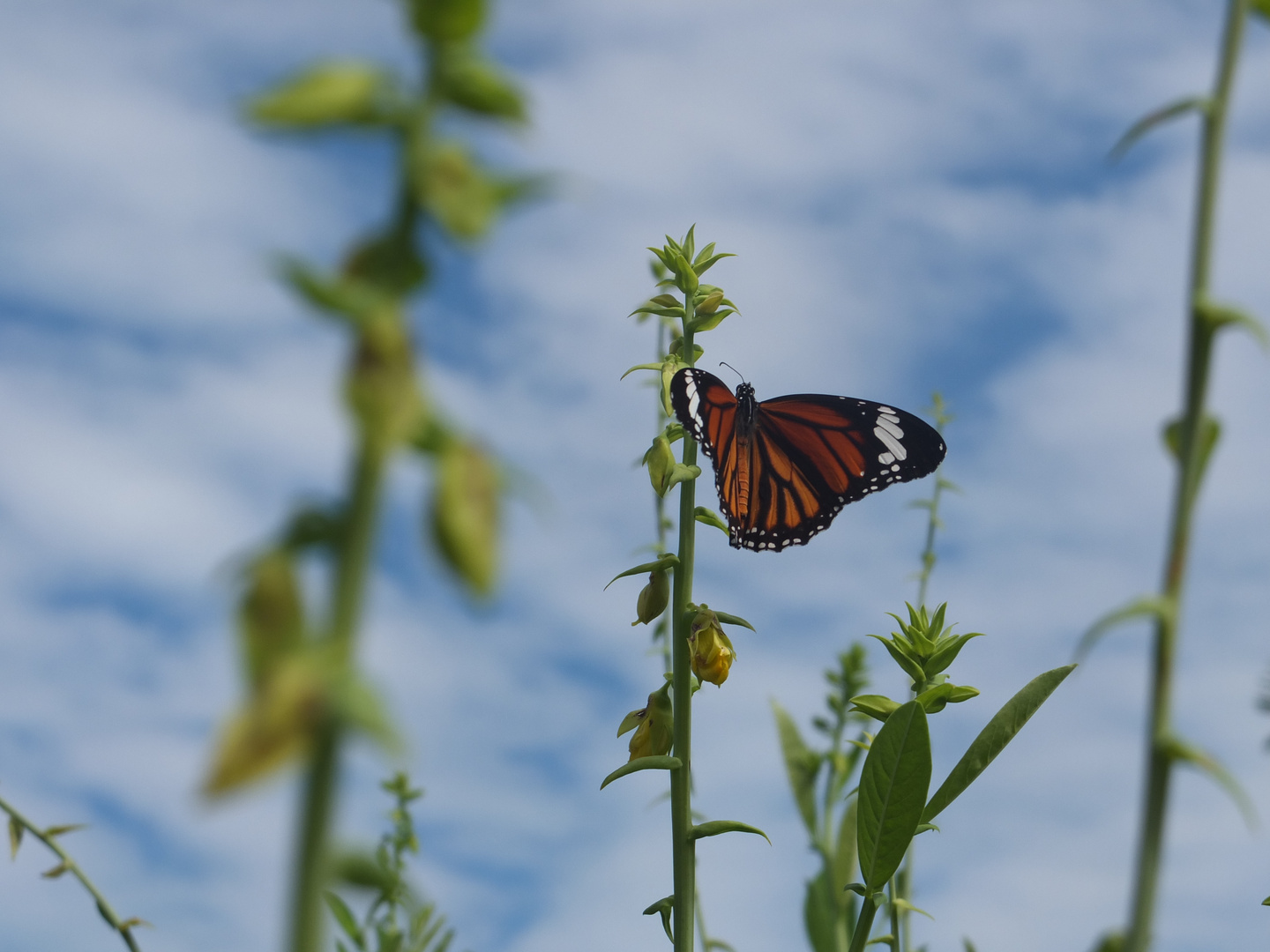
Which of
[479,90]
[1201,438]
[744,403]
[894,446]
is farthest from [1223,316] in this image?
[894,446]

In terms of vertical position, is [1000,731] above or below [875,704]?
below

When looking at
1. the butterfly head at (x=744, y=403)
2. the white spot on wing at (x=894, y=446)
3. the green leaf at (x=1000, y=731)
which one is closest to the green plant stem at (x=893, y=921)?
the green leaf at (x=1000, y=731)

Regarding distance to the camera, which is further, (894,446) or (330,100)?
(894,446)

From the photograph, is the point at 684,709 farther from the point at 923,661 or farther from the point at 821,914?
the point at 821,914

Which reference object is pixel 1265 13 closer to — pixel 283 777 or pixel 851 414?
pixel 283 777

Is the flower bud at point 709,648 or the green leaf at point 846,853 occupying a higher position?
the flower bud at point 709,648

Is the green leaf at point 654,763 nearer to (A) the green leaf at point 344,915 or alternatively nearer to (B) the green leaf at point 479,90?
(A) the green leaf at point 344,915

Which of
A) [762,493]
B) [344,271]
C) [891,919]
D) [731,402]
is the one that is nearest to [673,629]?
[891,919]

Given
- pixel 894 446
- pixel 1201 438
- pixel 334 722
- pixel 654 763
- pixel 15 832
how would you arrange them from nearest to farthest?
pixel 334 722, pixel 1201 438, pixel 15 832, pixel 654 763, pixel 894 446
